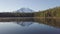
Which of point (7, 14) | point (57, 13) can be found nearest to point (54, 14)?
point (57, 13)

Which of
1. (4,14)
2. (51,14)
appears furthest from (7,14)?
(51,14)

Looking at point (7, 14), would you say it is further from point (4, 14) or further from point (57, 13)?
point (57, 13)

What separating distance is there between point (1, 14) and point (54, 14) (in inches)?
1820

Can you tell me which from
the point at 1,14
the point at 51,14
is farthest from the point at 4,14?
the point at 51,14

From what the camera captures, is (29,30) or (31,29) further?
(31,29)

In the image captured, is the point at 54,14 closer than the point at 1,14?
Yes

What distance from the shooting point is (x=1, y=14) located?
114m

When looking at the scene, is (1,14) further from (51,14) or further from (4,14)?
(51,14)

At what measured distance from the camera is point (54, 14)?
84625 millimetres

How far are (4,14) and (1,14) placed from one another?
2.26m

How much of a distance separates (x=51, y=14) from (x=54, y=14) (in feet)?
12.0

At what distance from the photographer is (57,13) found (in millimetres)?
85625

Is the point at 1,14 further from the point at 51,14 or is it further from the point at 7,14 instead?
the point at 51,14

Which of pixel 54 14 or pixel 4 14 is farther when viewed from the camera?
pixel 4 14
